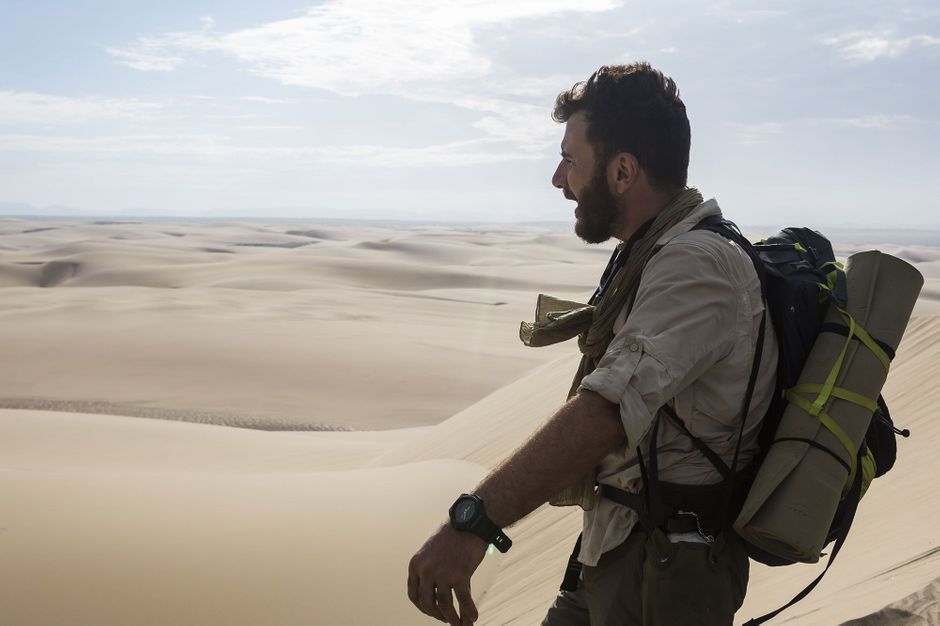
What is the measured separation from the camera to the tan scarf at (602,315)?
1.80m

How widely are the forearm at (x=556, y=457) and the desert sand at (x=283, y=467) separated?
1518 mm

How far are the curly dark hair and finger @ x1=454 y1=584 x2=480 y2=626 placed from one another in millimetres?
967

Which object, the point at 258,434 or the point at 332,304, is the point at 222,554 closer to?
the point at 258,434

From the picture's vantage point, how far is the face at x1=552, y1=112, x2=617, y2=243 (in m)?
1.91

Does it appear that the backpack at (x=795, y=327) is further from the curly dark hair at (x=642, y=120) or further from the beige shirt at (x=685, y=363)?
the curly dark hair at (x=642, y=120)

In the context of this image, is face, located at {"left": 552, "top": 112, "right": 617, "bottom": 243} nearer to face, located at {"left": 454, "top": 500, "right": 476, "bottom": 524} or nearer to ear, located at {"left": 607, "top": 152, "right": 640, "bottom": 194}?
ear, located at {"left": 607, "top": 152, "right": 640, "bottom": 194}

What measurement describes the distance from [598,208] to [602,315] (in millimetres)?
268

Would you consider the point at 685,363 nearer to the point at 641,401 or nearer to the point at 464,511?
the point at 641,401

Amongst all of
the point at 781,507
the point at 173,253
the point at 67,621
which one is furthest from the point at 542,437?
the point at 173,253

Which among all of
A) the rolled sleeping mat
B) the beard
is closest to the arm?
the rolled sleeping mat

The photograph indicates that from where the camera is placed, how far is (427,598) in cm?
154

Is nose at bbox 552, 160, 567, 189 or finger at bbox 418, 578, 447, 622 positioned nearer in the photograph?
finger at bbox 418, 578, 447, 622

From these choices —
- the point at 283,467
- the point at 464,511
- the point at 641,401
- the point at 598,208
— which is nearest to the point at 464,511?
the point at 464,511

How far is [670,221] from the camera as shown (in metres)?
1.84
